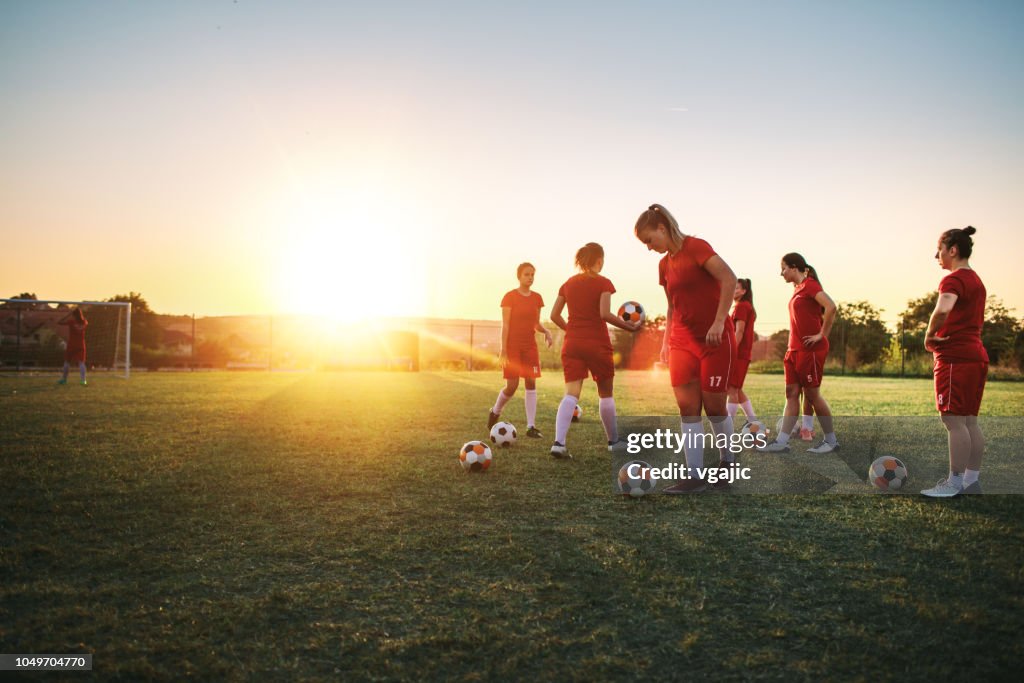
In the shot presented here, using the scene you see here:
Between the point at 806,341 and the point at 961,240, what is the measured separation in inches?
81.3

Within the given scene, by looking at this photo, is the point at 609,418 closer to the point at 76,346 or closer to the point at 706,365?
the point at 706,365

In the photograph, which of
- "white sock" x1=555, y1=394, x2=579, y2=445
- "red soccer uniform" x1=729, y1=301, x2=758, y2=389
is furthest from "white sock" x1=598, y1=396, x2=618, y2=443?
"red soccer uniform" x1=729, y1=301, x2=758, y2=389

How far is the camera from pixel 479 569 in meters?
3.21

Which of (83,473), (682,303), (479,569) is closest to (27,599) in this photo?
(479,569)

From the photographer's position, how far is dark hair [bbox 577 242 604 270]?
6.14m

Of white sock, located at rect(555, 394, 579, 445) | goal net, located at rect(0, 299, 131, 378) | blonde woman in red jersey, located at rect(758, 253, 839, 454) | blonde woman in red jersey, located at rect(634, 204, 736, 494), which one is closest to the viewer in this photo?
blonde woman in red jersey, located at rect(634, 204, 736, 494)

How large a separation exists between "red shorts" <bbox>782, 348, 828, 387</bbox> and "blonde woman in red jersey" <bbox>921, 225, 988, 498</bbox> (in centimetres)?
176

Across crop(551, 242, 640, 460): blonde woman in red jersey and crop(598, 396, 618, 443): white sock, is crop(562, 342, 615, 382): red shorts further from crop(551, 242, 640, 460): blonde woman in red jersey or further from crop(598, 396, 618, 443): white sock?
crop(598, 396, 618, 443): white sock

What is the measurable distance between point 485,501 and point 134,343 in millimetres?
32648

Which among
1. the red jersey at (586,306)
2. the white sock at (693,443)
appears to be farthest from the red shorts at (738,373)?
the white sock at (693,443)

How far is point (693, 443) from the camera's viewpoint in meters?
4.79

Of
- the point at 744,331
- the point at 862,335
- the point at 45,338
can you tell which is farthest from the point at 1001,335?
the point at 45,338

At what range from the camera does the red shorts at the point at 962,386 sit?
173 inches

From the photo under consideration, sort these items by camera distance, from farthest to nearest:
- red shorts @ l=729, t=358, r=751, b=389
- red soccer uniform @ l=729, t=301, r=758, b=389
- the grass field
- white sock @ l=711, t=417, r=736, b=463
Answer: red soccer uniform @ l=729, t=301, r=758, b=389 → red shorts @ l=729, t=358, r=751, b=389 → white sock @ l=711, t=417, r=736, b=463 → the grass field
